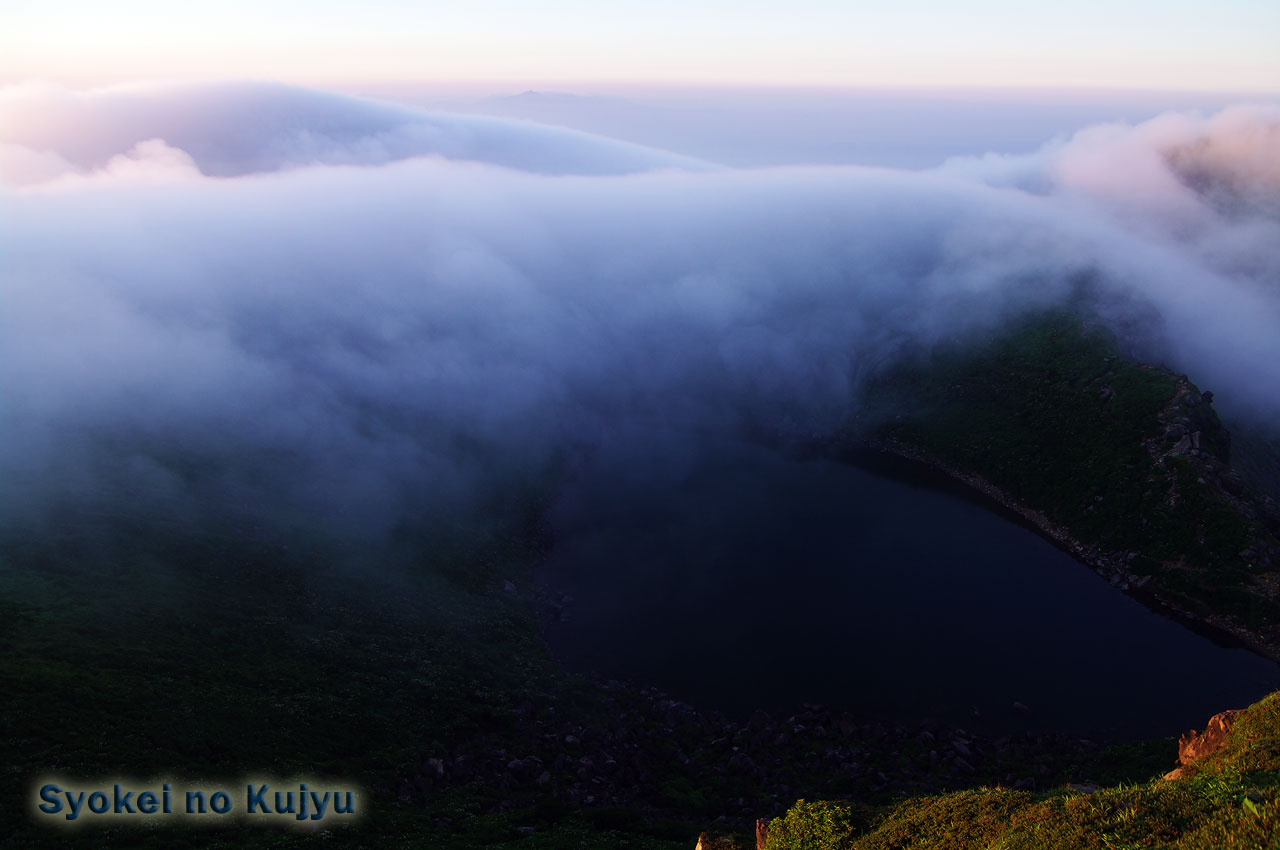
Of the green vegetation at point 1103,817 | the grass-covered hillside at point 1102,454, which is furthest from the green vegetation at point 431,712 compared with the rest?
the grass-covered hillside at point 1102,454

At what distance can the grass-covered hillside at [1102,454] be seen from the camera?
8894 cm

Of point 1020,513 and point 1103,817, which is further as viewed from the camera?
point 1020,513

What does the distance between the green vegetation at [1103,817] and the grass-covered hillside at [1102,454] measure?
70.4 metres

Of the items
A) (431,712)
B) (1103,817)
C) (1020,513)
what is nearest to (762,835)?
(1103,817)

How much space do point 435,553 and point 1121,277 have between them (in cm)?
16668

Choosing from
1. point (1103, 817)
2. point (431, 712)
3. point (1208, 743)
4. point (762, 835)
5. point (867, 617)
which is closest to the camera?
point (1103, 817)

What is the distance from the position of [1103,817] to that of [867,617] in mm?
66753

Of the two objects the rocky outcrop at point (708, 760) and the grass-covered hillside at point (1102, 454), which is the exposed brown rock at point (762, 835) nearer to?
the rocky outcrop at point (708, 760)

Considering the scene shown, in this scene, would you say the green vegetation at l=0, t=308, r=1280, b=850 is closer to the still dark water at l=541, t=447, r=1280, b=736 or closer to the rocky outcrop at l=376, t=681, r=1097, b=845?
the rocky outcrop at l=376, t=681, r=1097, b=845

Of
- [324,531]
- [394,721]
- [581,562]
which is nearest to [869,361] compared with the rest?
[581,562]

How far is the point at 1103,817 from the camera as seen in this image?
74.0 ft

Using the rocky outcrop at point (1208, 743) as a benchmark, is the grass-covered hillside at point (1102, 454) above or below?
above

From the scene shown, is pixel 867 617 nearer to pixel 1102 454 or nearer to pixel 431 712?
pixel 431 712

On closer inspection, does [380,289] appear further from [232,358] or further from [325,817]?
[325,817]
